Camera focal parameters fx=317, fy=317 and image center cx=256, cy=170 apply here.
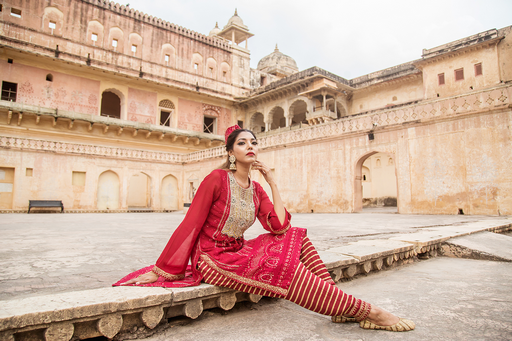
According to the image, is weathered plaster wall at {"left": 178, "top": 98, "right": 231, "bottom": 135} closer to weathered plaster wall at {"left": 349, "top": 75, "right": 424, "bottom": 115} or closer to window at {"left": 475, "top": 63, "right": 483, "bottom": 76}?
weathered plaster wall at {"left": 349, "top": 75, "right": 424, "bottom": 115}

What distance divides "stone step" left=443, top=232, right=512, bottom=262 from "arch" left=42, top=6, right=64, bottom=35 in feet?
71.7

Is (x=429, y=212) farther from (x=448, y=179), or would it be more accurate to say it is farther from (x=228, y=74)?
(x=228, y=74)

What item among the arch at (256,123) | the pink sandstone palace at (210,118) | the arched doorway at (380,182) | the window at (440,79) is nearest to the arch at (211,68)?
the pink sandstone palace at (210,118)

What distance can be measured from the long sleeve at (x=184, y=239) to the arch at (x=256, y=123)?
2294 cm

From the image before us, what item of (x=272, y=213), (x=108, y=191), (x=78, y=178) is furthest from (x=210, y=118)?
(x=272, y=213)

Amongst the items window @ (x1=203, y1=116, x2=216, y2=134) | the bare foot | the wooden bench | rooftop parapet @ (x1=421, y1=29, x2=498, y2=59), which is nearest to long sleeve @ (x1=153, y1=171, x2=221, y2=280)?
the bare foot

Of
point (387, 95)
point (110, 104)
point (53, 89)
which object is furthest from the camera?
point (110, 104)

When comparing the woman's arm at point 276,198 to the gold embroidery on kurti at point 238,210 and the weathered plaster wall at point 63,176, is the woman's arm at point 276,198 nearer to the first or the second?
the gold embroidery on kurti at point 238,210

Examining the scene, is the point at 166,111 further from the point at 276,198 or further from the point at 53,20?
the point at 276,198

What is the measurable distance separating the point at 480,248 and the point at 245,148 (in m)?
3.20

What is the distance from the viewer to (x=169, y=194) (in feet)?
59.5

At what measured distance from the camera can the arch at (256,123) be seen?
2492 centimetres

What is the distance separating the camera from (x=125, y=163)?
1655 centimetres

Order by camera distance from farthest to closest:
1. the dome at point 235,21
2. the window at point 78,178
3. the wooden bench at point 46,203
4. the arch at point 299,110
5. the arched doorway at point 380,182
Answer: the dome at point 235,21 → the arch at point 299,110 → the arched doorway at point 380,182 → the window at point 78,178 → the wooden bench at point 46,203
